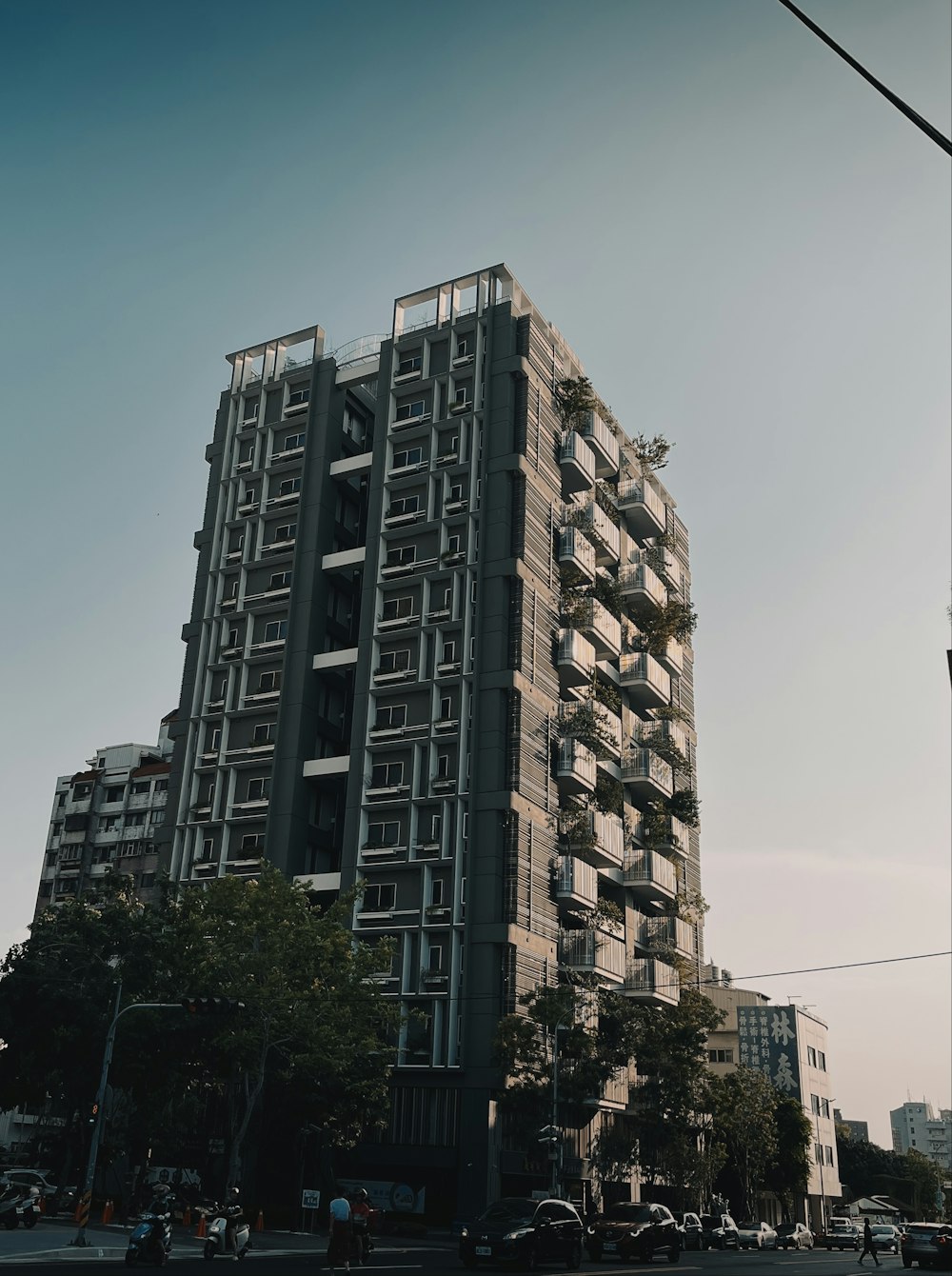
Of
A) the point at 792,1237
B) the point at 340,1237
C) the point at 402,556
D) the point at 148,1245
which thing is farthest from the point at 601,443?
the point at 340,1237

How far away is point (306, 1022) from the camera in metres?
44.7

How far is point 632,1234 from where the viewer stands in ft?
122

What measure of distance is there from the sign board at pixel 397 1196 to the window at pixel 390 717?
21.7 metres

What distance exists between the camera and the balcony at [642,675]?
72.9 m

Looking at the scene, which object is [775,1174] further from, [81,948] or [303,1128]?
[81,948]

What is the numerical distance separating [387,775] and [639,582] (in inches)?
851

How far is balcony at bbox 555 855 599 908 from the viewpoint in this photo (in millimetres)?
59656

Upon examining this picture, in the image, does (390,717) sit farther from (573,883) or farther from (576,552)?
(576,552)

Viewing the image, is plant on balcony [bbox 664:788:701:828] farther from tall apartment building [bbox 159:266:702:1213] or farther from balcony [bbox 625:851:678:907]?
balcony [bbox 625:851:678:907]

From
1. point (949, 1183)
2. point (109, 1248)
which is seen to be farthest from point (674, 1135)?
point (949, 1183)

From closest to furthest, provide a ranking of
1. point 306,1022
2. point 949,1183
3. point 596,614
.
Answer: point 306,1022, point 596,614, point 949,1183

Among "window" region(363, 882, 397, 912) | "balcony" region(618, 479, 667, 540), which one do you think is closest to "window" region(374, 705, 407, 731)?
"window" region(363, 882, 397, 912)

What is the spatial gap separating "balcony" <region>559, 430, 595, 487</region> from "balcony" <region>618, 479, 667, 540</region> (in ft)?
19.7

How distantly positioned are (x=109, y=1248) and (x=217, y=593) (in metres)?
44.9
